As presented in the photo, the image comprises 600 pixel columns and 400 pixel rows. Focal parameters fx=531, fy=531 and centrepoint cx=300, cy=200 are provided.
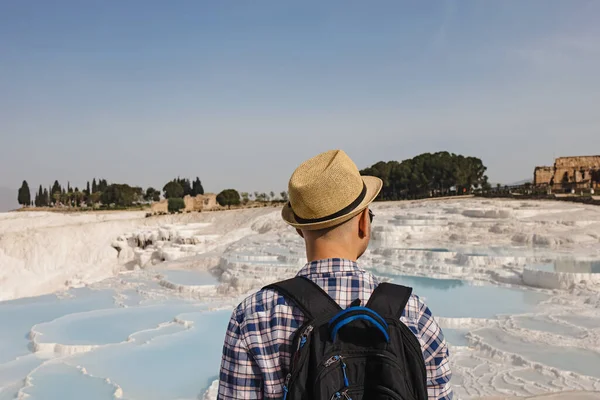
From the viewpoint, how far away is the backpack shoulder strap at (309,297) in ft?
3.43

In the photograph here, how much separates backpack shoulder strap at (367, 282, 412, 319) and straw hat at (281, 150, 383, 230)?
19cm

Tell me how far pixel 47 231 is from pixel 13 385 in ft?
74.7

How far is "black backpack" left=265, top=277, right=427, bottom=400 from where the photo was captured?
3.22 feet

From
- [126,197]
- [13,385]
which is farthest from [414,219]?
[126,197]

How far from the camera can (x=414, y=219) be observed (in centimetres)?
1825

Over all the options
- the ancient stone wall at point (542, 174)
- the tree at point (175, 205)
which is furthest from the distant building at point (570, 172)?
the tree at point (175, 205)

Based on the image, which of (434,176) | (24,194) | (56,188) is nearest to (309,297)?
(434,176)

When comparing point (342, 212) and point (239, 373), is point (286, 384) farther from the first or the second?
point (342, 212)

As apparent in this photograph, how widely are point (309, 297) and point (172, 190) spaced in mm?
57222

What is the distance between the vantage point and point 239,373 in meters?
1.08

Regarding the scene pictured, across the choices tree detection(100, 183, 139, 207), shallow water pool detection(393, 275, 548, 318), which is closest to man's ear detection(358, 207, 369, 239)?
shallow water pool detection(393, 275, 548, 318)

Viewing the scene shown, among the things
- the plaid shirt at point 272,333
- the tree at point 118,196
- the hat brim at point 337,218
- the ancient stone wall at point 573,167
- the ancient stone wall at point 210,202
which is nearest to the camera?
the plaid shirt at point 272,333

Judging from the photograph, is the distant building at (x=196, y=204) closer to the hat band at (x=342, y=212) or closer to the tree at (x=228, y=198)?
the tree at (x=228, y=198)

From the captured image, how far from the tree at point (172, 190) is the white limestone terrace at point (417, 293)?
39.3 metres
